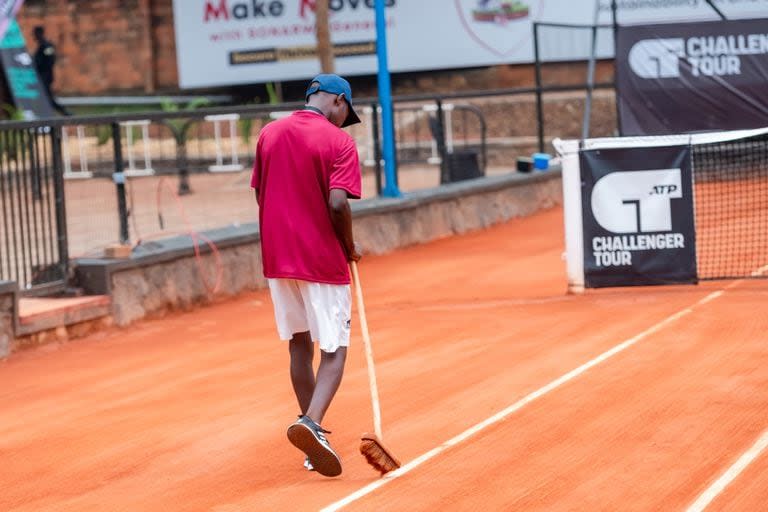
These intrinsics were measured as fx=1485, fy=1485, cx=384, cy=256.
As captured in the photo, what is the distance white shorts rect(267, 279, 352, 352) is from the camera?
→ 753cm

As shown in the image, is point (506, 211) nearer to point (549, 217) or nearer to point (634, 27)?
point (549, 217)

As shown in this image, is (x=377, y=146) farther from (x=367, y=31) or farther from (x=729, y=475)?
(x=367, y=31)

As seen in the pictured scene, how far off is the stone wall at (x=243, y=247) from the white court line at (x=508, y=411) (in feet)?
15.0

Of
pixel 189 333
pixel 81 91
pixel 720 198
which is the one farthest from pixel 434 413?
pixel 81 91

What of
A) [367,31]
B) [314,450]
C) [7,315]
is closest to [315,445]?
[314,450]

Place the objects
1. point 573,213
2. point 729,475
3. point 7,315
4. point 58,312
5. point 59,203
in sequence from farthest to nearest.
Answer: point 573,213
point 59,203
point 58,312
point 7,315
point 729,475

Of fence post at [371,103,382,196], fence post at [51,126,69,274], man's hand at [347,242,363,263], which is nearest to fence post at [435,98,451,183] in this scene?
fence post at [371,103,382,196]

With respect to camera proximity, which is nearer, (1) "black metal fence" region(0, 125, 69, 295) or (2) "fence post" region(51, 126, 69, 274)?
(1) "black metal fence" region(0, 125, 69, 295)

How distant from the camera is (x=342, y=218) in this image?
7430 millimetres

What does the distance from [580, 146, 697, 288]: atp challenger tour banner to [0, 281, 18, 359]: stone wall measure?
5008 mm

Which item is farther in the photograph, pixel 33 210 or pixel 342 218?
pixel 33 210

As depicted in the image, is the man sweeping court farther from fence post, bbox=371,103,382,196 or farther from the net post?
fence post, bbox=371,103,382,196

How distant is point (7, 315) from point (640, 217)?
18.0 ft

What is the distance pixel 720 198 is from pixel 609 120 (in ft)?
24.2
